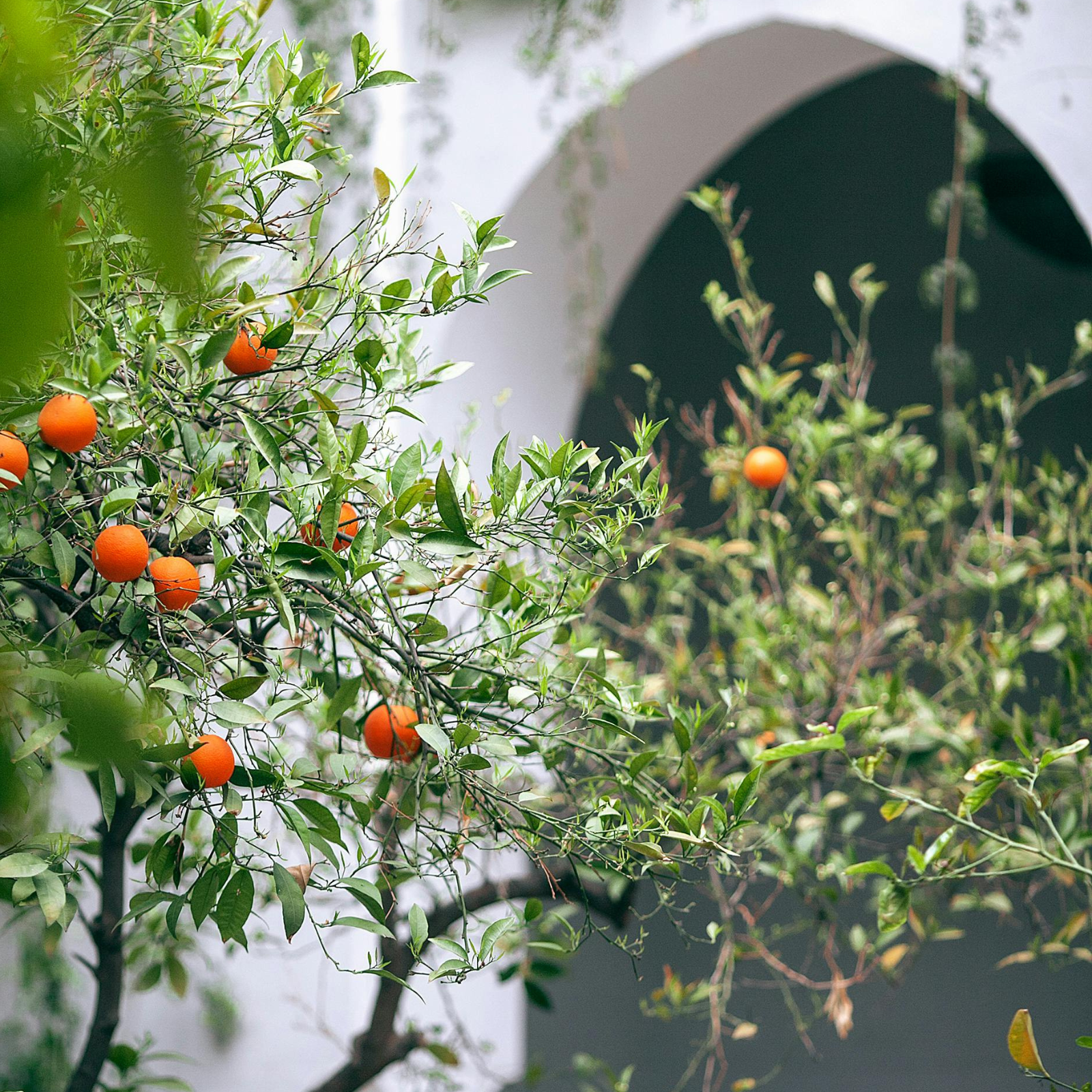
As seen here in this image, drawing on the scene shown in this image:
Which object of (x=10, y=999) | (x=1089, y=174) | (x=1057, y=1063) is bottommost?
(x=1057, y=1063)

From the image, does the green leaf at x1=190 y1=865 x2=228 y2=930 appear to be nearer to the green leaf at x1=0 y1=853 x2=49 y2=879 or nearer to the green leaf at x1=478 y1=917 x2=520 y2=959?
the green leaf at x1=0 y1=853 x2=49 y2=879

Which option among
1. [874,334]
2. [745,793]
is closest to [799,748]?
[745,793]

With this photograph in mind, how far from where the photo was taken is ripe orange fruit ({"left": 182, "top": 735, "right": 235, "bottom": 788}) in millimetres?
887

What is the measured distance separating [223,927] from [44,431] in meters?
0.40

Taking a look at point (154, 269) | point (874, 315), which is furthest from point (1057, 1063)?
point (154, 269)

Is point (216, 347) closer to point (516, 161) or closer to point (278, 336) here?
point (278, 336)

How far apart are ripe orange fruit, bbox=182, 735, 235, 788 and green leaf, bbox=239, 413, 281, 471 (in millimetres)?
226

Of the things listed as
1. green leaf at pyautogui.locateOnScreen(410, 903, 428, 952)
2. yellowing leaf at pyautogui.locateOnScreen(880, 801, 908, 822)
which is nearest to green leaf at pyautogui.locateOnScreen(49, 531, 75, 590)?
green leaf at pyautogui.locateOnScreen(410, 903, 428, 952)

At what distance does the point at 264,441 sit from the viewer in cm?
89

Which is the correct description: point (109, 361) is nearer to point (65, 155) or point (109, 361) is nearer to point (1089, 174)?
point (65, 155)

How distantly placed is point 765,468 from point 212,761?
1104 millimetres

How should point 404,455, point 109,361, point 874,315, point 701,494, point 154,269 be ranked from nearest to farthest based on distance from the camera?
point 154,269, point 109,361, point 404,455, point 874,315, point 701,494

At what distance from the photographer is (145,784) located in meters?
0.85

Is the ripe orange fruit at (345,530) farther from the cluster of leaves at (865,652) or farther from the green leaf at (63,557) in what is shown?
the cluster of leaves at (865,652)
